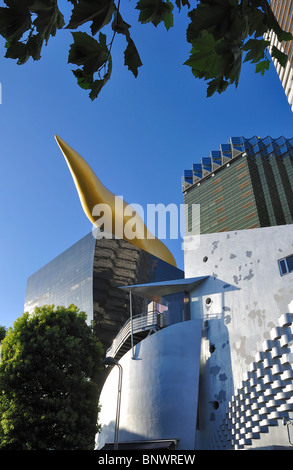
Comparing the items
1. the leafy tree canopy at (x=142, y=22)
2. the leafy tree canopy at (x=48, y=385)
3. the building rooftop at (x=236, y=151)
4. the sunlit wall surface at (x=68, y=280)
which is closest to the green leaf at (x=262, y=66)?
the leafy tree canopy at (x=142, y=22)

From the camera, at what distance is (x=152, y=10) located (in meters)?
1.91

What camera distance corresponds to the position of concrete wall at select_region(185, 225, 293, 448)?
1380 cm

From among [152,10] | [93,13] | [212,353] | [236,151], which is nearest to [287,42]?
[152,10]

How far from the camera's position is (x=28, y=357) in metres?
15.4

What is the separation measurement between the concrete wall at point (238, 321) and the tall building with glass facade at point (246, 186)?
67.8m

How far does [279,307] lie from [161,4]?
49.9ft

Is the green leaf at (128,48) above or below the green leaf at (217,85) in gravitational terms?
above

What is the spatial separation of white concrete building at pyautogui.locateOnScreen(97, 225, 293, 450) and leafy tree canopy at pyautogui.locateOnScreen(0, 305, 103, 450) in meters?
2.95

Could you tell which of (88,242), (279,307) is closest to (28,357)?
(279,307)

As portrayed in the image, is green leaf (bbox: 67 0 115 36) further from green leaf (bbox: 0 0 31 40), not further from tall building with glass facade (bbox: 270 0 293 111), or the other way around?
tall building with glass facade (bbox: 270 0 293 111)

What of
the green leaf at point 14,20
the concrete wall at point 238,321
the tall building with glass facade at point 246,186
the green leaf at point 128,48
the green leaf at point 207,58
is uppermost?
the tall building with glass facade at point 246,186

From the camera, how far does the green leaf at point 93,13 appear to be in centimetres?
162

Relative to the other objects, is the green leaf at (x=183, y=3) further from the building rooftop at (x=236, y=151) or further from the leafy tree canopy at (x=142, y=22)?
the building rooftop at (x=236, y=151)

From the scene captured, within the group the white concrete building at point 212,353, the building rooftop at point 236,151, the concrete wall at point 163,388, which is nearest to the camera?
the white concrete building at point 212,353
